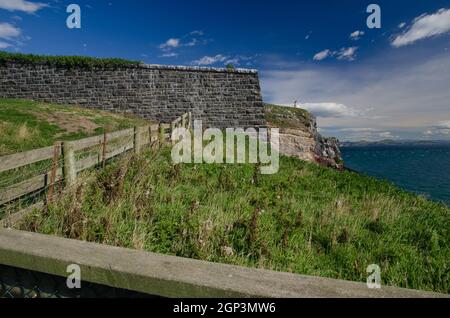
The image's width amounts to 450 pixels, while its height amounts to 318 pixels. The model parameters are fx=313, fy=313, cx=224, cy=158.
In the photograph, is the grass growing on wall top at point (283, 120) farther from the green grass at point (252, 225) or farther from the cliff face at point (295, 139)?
the green grass at point (252, 225)

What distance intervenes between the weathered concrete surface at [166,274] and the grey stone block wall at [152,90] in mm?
17907

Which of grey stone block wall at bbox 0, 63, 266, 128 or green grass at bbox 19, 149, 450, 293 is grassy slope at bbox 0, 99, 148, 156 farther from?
green grass at bbox 19, 149, 450, 293

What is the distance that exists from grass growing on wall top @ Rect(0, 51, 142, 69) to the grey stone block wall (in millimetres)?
282

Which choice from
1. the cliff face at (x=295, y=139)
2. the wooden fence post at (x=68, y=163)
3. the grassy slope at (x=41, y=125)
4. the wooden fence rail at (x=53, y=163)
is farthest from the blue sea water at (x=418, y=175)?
the grassy slope at (x=41, y=125)

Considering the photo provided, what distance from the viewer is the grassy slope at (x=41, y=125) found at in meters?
10.2

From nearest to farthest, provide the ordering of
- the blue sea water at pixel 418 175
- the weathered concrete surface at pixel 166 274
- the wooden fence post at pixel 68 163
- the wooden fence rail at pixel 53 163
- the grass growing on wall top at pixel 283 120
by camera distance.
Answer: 1. the weathered concrete surface at pixel 166 274
2. the wooden fence rail at pixel 53 163
3. the wooden fence post at pixel 68 163
4. the grass growing on wall top at pixel 283 120
5. the blue sea water at pixel 418 175

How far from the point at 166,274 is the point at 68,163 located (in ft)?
13.0

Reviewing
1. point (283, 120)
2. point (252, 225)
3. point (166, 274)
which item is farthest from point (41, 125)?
point (283, 120)

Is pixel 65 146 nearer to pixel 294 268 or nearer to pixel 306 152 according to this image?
pixel 294 268

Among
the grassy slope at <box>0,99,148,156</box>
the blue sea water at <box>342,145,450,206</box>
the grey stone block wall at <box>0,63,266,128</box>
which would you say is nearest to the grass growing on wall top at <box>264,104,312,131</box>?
the grey stone block wall at <box>0,63,266,128</box>

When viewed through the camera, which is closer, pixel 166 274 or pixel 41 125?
pixel 166 274

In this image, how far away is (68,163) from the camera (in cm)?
547

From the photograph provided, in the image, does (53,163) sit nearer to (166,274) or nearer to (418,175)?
(166,274)

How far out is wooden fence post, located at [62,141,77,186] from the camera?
5414 millimetres
